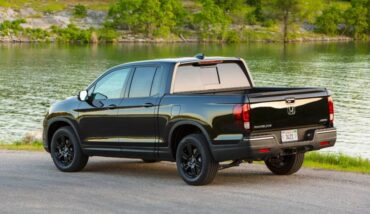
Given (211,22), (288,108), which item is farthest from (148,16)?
(288,108)

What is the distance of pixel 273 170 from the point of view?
14508 mm

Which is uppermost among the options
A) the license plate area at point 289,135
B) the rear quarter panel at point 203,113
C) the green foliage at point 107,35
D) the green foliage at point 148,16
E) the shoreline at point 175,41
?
the rear quarter panel at point 203,113

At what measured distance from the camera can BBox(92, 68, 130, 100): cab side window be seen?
14.9 m

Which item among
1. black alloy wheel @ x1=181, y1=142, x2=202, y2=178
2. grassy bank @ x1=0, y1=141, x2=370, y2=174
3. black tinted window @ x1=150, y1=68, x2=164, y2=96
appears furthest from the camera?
grassy bank @ x1=0, y1=141, x2=370, y2=174

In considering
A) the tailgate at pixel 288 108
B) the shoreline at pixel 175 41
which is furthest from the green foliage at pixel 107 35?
the tailgate at pixel 288 108

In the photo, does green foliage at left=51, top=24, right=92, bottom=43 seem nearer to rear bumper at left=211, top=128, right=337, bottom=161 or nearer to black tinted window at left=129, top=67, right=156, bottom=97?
black tinted window at left=129, top=67, right=156, bottom=97

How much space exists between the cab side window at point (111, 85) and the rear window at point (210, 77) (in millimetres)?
1240

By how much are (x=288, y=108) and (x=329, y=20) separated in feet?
563

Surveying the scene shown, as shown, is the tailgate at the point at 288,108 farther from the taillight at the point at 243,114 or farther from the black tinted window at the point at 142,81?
the black tinted window at the point at 142,81

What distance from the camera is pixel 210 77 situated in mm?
14383

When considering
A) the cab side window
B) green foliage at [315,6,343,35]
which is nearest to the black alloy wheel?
the cab side window

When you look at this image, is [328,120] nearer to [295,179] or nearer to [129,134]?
[295,179]

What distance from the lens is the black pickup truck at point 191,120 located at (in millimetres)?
12758

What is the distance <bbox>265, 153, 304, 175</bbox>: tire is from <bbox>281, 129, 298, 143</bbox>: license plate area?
1.16 metres
